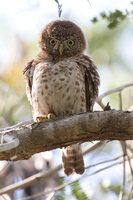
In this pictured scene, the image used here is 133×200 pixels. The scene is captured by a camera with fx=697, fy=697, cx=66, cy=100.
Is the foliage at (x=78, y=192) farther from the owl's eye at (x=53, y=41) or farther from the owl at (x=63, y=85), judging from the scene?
the owl's eye at (x=53, y=41)

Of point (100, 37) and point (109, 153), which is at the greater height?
point (100, 37)

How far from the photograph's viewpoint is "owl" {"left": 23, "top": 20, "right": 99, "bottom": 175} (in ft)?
17.1

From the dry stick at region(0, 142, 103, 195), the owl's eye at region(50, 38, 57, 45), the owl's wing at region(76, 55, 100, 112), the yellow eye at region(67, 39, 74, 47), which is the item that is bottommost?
the dry stick at region(0, 142, 103, 195)

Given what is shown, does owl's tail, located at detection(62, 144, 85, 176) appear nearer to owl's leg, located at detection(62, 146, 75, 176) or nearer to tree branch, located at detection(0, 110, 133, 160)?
owl's leg, located at detection(62, 146, 75, 176)

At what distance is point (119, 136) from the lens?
4.30 m

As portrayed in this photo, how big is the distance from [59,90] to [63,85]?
48 mm

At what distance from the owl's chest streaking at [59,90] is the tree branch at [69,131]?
0.80 meters

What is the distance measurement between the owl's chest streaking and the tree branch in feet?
2.61

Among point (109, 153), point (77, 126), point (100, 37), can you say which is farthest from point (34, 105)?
point (100, 37)

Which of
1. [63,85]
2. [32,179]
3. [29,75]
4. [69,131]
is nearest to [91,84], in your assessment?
[63,85]

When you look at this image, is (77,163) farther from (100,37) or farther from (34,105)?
(100,37)

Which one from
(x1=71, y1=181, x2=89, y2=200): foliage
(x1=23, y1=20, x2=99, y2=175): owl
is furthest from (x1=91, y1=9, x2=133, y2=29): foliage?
(x1=71, y1=181, x2=89, y2=200): foliage

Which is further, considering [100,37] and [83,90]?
[100,37]

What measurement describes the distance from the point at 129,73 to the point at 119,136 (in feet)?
11.4
